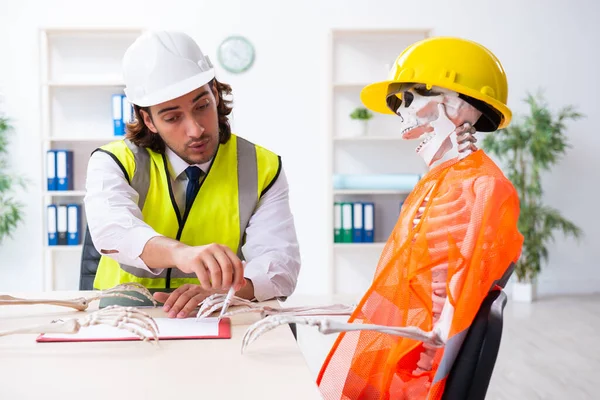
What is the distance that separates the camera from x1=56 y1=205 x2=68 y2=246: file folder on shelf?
5.00 m

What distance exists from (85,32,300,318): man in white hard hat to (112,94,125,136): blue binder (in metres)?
3.06

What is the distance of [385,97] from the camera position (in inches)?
63.4

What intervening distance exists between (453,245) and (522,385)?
7.11 feet

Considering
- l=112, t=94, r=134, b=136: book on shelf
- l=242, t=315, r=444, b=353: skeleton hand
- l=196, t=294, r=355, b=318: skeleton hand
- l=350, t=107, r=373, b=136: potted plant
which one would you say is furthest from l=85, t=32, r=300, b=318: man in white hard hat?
l=350, t=107, r=373, b=136: potted plant

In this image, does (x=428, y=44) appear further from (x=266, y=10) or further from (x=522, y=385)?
(x=266, y=10)

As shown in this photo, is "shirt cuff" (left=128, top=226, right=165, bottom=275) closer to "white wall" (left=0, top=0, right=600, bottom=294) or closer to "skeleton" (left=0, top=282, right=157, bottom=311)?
"skeleton" (left=0, top=282, right=157, bottom=311)

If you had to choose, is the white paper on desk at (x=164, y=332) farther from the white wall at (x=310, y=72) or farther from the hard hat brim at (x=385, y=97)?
the white wall at (x=310, y=72)

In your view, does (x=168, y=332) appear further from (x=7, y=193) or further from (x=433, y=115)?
(x=7, y=193)

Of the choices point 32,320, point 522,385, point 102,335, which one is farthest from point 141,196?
point 522,385

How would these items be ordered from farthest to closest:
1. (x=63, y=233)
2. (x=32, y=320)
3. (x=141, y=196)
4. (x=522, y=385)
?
1. (x=63, y=233)
2. (x=522, y=385)
3. (x=141, y=196)
4. (x=32, y=320)

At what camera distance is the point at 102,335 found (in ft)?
3.99

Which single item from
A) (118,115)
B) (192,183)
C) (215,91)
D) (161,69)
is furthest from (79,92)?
(161,69)

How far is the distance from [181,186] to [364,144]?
3636mm

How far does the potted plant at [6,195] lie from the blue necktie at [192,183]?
11.2 ft
